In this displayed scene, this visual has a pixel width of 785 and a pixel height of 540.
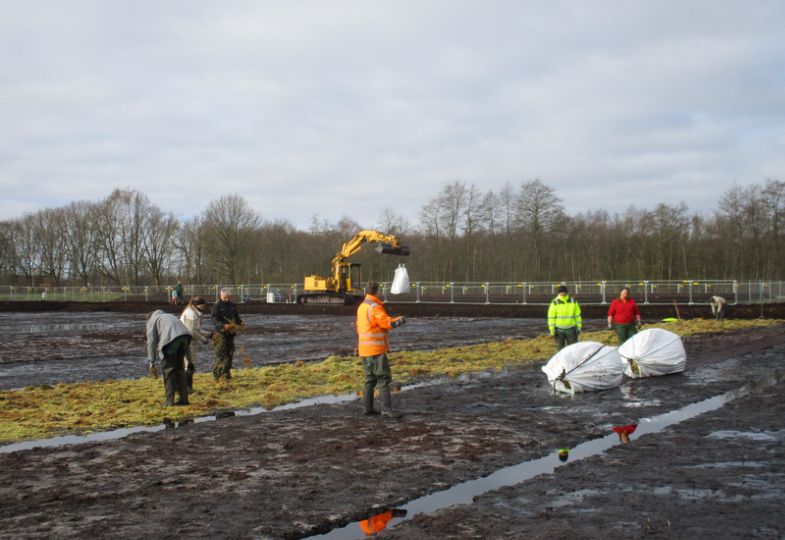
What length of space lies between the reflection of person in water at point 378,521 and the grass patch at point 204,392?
5315 mm

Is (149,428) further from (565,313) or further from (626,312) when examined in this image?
(626,312)

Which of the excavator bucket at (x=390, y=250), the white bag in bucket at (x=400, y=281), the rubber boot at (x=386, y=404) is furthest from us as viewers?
the excavator bucket at (x=390, y=250)

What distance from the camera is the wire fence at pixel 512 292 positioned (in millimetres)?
43969

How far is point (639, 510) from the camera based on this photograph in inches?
242

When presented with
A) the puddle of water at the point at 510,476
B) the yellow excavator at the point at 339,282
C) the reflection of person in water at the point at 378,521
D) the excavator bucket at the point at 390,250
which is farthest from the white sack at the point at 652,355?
the yellow excavator at the point at 339,282

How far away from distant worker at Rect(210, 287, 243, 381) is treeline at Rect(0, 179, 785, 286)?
55.4 m

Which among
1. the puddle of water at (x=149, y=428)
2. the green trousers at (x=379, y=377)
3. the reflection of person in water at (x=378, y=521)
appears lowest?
the reflection of person in water at (x=378, y=521)

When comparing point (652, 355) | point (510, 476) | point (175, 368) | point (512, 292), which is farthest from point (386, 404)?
point (512, 292)

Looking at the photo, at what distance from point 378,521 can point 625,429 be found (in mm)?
4733

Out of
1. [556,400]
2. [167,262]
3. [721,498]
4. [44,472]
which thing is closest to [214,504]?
[44,472]

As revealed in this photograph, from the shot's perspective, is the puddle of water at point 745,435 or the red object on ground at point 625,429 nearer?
the puddle of water at point 745,435

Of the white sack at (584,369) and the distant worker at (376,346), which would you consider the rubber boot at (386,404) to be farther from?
the white sack at (584,369)

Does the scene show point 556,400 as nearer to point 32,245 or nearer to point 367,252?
point 367,252

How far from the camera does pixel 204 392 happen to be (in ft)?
43.0
